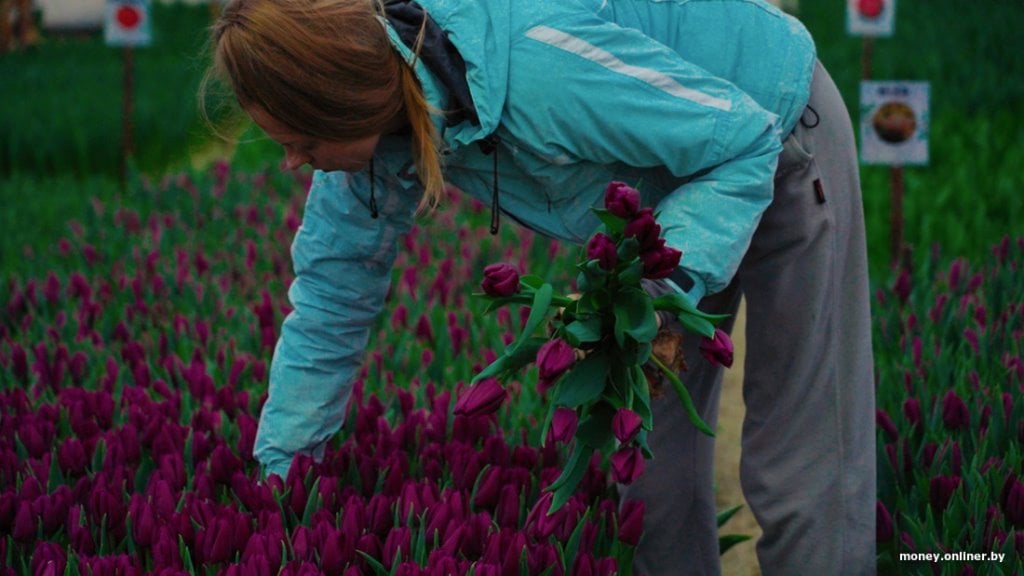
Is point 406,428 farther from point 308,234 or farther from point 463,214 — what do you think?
point 463,214

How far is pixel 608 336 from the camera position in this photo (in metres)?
1.90

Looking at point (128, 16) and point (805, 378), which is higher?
point (128, 16)

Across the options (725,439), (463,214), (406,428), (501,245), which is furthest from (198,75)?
(406,428)

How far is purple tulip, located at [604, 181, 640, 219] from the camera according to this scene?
5.76 feet

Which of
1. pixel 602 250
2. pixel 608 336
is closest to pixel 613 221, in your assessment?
pixel 602 250

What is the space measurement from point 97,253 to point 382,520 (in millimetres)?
2900

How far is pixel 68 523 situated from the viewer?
7.66ft

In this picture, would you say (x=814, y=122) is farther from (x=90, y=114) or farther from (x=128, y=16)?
(x=90, y=114)

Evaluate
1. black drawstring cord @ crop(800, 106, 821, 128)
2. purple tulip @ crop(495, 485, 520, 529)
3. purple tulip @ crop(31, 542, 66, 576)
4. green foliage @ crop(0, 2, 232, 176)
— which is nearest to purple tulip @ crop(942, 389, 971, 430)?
black drawstring cord @ crop(800, 106, 821, 128)

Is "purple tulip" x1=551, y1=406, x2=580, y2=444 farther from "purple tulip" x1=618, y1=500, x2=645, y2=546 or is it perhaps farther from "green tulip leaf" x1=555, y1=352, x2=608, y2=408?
"purple tulip" x1=618, y1=500, x2=645, y2=546

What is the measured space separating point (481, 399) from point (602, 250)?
0.26m

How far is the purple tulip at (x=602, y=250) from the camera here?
179 centimetres

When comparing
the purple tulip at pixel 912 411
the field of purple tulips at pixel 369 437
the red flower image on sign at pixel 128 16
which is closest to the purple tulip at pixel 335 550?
the field of purple tulips at pixel 369 437

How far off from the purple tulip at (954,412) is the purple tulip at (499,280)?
1542 millimetres
